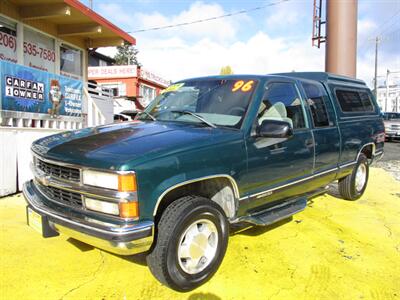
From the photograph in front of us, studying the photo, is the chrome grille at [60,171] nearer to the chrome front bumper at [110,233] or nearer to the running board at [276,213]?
the chrome front bumper at [110,233]

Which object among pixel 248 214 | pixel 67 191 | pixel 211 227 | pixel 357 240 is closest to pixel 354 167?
pixel 357 240

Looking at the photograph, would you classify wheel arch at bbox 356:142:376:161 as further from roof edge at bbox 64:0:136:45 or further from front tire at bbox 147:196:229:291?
roof edge at bbox 64:0:136:45

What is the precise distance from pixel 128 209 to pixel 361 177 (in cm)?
492

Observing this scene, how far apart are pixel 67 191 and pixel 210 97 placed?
182 centimetres

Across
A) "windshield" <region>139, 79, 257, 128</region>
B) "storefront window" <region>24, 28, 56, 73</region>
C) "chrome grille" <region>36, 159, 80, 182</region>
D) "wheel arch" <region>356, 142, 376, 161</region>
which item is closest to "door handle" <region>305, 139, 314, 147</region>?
"windshield" <region>139, 79, 257, 128</region>

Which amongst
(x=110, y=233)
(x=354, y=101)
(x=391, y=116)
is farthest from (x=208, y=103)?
(x=391, y=116)

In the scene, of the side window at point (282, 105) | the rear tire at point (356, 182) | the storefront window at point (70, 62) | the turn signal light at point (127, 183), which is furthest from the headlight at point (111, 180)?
the storefront window at point (70, 62)

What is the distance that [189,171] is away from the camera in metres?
2.86

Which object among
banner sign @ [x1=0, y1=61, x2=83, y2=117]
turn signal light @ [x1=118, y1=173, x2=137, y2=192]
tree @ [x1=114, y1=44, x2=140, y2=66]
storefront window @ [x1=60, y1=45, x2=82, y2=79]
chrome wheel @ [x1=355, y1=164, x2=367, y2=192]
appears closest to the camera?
turn signal light @ [x1=118, y1=173, x2=137, y2=192]

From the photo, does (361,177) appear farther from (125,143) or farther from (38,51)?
(38,51)

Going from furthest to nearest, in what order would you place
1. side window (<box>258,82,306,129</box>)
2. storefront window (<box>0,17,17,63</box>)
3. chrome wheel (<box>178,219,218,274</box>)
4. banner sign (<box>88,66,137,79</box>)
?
banner sign (<box>88,66,137,79</box>)
storefront window (<box>0,17,17,63</box>)
side window (<box>258,82,306,129</box>)
chrome wheel (<box>178,219,218,274</box>)

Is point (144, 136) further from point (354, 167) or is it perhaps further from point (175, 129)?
point (354, 167)

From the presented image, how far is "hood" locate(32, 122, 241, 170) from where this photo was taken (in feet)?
8.75

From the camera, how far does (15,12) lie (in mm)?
8852
